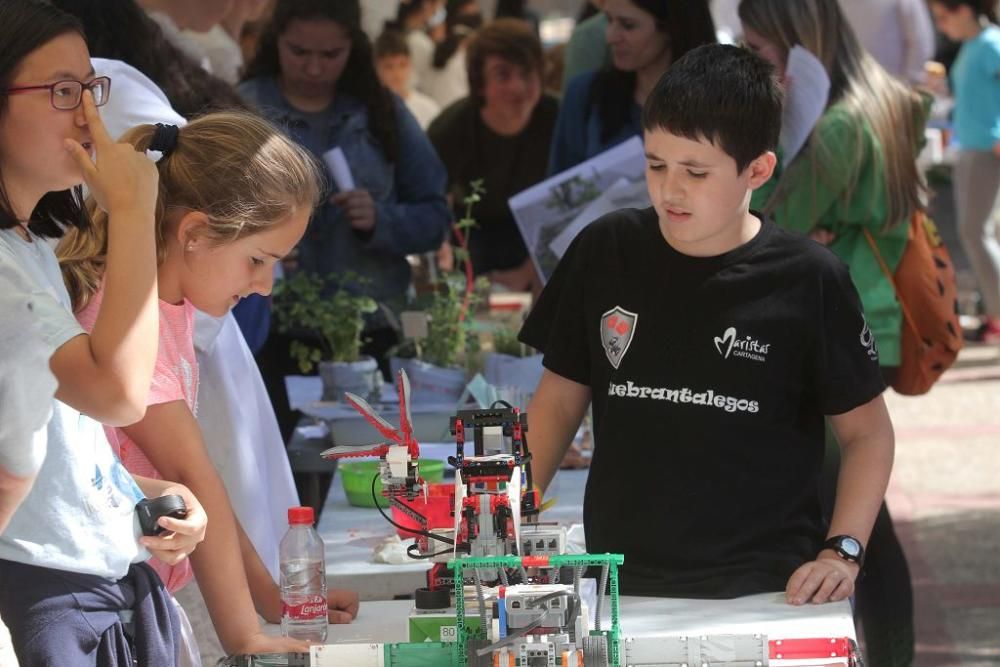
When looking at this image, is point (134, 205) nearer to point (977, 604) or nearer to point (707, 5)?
point (707, 5)

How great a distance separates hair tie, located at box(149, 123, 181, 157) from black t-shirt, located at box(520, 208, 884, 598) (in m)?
0.89

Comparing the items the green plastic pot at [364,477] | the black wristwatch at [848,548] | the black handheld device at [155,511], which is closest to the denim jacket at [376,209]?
the green plastic pot at [364,477]

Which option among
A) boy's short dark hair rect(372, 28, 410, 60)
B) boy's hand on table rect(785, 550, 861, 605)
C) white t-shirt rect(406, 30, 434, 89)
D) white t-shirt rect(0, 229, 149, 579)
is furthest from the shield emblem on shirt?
white t-shirt rect(406, 30, 434, 89)

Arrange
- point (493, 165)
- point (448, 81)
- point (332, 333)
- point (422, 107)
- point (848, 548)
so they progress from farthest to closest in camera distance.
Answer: point (448, 81), point (422, 107), point (493, 165), point (332, 333), point (848, 548)

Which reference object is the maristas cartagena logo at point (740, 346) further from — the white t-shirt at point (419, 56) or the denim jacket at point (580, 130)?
the white t-shirt at point (419, 56)

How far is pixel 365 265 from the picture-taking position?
5.57 meters

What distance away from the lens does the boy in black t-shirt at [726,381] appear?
2.81 metres

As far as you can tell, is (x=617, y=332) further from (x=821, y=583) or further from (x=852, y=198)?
(x=852, y=198)

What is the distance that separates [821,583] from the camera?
2732 millimetres

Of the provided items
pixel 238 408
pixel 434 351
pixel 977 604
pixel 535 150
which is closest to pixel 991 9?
pixel 535 150

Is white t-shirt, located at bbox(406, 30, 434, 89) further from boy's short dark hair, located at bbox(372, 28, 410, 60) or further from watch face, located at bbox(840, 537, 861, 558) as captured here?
watch face, located at bbox(840, 537, 861, 558)

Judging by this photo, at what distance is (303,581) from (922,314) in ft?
7.80

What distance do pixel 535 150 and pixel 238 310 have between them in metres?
3.60

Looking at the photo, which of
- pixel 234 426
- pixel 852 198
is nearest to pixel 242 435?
pixel 234 426
